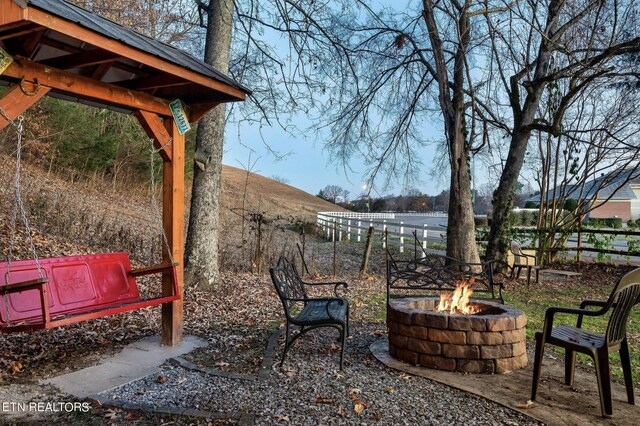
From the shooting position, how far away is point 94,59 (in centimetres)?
387

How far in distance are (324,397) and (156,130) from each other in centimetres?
297

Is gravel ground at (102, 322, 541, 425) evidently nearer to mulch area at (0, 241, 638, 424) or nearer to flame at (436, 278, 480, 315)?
mulch area at (0, 241, 638, 424)

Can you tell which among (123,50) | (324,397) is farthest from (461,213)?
(123,50)

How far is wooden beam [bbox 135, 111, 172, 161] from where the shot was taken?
4.67 m

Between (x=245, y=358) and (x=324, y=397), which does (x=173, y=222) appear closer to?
(x=245, y=358)

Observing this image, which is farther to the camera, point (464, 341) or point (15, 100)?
point (464, 341)

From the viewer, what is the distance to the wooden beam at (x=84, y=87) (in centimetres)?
360

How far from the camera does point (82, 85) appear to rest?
13.3 feet

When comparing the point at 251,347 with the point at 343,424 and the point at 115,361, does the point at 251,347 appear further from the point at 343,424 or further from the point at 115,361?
the point at 343,424

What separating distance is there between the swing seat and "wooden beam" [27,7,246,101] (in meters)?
1.74

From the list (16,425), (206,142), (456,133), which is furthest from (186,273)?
(456,133)

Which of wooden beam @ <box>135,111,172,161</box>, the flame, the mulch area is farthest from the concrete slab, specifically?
the flame

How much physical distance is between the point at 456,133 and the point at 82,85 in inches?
327

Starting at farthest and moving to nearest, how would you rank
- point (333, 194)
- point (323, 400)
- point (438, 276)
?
point (333, 194), point (438, 276), point (323, 400)
